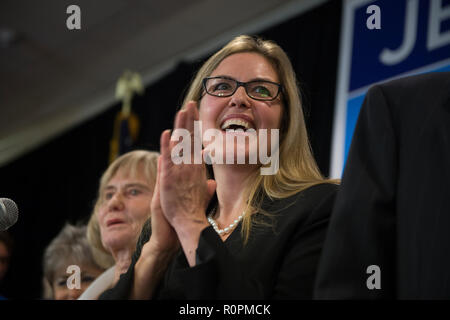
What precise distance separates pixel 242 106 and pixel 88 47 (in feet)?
10.6

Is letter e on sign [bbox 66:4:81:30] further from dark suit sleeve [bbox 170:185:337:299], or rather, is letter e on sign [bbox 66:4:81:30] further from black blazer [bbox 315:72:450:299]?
black blazer [bbox 315:72:450:299]

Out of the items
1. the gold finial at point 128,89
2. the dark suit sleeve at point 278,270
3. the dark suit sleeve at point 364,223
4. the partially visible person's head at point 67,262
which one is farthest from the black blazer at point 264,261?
the gold finial at point 128,89

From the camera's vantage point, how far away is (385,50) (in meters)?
2.51

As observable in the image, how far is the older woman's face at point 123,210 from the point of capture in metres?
1.62

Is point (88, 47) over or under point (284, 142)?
over

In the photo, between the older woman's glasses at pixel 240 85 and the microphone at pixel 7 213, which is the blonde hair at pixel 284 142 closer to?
the older woman's glasses at pixel 240 85

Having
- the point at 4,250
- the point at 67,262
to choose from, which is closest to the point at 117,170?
the point at 67,262

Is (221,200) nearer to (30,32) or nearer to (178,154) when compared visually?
(178,154)

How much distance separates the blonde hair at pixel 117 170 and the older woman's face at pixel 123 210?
0.06 ft

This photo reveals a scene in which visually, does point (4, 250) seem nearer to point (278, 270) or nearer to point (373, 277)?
point (278, 270)

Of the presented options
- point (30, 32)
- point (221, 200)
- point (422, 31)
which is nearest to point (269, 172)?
point (221, 200)

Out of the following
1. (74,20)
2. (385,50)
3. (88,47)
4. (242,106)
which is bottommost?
(242,106)
